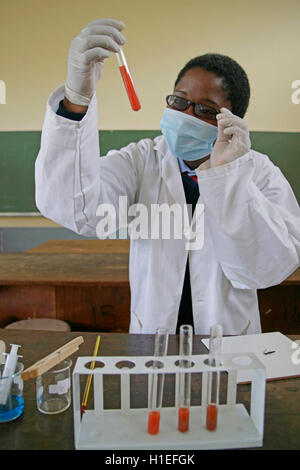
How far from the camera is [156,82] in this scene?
3.52 m

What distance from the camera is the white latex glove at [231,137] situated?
0.98 meters

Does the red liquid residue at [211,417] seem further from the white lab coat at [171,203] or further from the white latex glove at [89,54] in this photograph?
the white latex glove at [89,54]

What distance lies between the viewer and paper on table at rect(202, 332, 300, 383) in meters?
0.85

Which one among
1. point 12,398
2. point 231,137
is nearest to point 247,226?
point 231,137

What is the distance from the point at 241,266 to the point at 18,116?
3.31 m

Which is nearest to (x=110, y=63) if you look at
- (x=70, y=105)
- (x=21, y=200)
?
(x=21, y=200)

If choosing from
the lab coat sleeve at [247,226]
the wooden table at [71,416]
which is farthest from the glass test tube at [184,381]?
the lab coat sleeve at [247,226]

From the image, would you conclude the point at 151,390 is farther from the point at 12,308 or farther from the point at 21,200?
the point at 21,200

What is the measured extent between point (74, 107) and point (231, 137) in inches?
17.9

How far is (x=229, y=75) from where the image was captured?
3.89ft

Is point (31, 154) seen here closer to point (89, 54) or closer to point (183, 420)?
point (89, 54)

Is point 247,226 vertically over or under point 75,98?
under

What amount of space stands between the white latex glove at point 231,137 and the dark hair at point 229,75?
24 cm

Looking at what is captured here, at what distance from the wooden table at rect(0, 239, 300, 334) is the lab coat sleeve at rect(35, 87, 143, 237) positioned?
2.35ft
